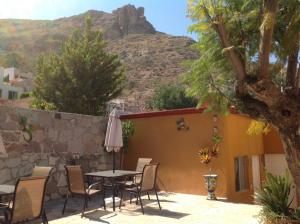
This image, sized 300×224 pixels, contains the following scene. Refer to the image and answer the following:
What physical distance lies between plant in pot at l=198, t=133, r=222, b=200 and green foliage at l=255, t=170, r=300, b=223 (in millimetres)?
2946

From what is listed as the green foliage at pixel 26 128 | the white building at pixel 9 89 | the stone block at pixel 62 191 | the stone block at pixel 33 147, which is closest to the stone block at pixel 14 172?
the stone block at pixel 33 147

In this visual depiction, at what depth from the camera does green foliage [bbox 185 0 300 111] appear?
5750mm

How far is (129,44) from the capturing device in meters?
60.3

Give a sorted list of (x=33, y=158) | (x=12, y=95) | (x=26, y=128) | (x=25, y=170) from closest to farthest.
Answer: (x=25, y=170) → (x=26, y=128) → (x=33, y=158) → (x=12, y=95)

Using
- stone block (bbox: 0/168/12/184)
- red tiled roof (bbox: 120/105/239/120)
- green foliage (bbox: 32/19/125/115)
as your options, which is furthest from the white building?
stone block (bbox: 0/168/12/184)

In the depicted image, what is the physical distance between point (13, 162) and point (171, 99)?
24.1 meters

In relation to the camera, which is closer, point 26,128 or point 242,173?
point 26,128

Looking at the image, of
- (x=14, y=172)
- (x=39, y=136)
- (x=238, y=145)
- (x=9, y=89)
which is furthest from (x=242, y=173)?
(x=9, y=89)

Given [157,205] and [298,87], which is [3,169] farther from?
[298,87]

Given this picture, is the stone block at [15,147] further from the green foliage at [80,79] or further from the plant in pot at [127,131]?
the green foliage at [80,79]

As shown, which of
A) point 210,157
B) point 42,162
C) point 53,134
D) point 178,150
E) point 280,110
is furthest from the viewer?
point 178,150

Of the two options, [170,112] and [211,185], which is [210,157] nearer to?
[211,185]

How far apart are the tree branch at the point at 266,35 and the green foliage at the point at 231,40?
0.28ft

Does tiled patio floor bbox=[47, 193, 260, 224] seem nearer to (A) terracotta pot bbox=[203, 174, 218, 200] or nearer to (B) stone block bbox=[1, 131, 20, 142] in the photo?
(A) terracotta pot bbox=[203, 174, 218, 200]
